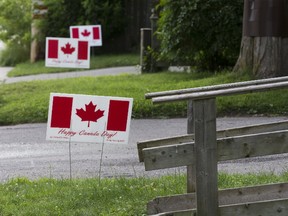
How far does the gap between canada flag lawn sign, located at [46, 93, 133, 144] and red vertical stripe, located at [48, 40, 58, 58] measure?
9542mm

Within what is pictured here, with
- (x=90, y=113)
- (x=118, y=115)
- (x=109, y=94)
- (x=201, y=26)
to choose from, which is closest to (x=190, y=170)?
(x=118, y=115)

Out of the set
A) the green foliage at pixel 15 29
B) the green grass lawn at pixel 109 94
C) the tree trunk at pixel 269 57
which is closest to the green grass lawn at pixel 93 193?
the green grass lawn at pixel 109 94

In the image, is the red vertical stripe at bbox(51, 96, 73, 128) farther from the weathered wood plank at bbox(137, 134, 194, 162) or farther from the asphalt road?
the weathered wood plank at bbox(137, 134, 194, 162)

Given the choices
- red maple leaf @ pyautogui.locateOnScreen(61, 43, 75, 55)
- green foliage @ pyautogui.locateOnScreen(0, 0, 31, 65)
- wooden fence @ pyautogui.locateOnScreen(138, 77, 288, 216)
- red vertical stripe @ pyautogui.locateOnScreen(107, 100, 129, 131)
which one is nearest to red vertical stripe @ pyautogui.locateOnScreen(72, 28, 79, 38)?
red maple leaf @ pyautogui.locateOnScreen(61, 43, 75, 55)

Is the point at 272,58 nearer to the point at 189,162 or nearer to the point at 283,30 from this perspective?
the point at 283,30

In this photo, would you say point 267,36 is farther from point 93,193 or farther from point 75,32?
point 93,193

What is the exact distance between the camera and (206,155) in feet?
20.0

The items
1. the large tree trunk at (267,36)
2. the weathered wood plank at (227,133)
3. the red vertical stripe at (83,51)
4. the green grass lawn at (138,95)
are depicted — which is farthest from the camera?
the red vertical stripe at (83,51)

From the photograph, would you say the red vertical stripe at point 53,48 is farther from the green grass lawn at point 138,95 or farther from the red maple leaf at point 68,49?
the green grass lawn at point 138,95

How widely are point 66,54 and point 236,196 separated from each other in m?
11.2

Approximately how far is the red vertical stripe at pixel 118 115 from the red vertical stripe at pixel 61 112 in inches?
15.3

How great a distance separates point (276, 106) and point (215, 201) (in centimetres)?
800

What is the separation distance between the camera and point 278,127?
7098 millimetres

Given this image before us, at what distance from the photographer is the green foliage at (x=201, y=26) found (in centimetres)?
1759
